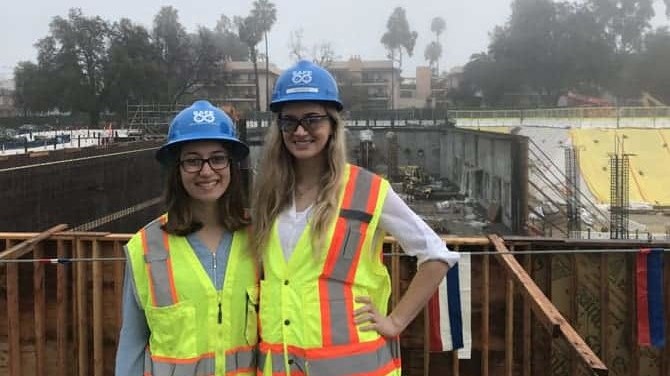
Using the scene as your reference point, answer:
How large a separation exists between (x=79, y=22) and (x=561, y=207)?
2053 inches

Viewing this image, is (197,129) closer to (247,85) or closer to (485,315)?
(485,315)

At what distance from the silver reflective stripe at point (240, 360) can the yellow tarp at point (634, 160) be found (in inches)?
883

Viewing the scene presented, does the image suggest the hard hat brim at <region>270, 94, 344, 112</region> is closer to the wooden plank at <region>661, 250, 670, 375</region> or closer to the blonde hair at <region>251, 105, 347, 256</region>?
the blonde hair at <region>251, 105, 347, 256</region>

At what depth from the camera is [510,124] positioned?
4225cm

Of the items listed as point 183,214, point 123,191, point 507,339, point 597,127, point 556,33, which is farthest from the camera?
point 556,33

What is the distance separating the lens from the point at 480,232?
2175 cm

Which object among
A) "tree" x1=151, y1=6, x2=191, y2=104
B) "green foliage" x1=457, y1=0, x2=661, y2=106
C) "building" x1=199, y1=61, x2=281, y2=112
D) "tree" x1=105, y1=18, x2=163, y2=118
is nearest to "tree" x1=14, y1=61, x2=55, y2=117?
"tree" x1=105, y1=18, x2=163, y2=118

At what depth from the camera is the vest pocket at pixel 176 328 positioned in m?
2.33

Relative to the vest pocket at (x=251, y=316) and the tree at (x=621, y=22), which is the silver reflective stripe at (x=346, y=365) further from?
the tree at (x=621, y=22)

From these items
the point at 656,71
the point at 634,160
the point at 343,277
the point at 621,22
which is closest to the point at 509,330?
the point at 343,277

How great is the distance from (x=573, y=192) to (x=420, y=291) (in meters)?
22.1

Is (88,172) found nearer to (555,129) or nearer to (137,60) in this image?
(555,129)

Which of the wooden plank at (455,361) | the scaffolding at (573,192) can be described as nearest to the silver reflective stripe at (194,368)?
the wooden plank at (455,361)

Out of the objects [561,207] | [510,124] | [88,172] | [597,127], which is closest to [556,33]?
[510,124]
